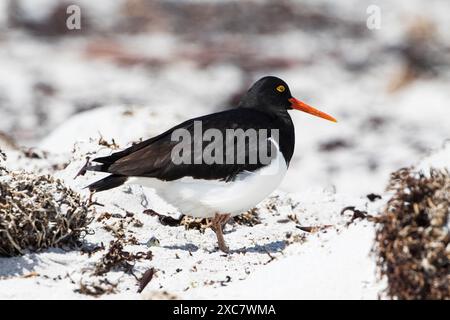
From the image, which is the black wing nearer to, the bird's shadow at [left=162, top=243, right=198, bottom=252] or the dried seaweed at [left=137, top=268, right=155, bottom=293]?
the bird's shadow at [left=162, top=243, right=198, bottom=252]

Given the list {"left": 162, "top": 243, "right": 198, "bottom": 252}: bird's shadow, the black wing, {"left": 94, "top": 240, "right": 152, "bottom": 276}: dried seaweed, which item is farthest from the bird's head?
{"left": 94, "top": 240, "right": 152, "bottom": 276}: dried seaweed

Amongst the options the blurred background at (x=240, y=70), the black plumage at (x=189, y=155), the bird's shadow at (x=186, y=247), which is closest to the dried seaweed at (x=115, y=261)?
the bird's shadow at (x=186, y=247)

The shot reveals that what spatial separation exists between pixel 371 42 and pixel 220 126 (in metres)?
10.9

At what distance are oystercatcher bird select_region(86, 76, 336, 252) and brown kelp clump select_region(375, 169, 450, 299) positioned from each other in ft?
6.21

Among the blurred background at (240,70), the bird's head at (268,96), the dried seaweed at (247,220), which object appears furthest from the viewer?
the blurred background at (240,70)

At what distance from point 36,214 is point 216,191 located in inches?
49.6

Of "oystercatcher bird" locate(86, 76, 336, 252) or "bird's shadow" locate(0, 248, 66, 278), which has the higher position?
"oystercatcher bird" locate(86, 76, 336, 252)

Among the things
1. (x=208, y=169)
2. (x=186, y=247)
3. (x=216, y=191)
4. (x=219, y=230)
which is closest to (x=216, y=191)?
(x=216, y=191)

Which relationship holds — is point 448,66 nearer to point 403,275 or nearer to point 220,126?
point 220,126

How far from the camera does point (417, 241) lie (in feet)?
12.3

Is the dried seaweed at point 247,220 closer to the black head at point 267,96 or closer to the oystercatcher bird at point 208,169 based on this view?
the oystercatcher bird at point 208,169

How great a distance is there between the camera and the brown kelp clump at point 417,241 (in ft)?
12.2

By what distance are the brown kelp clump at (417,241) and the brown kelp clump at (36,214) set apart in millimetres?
2112

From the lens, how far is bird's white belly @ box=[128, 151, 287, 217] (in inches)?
224
